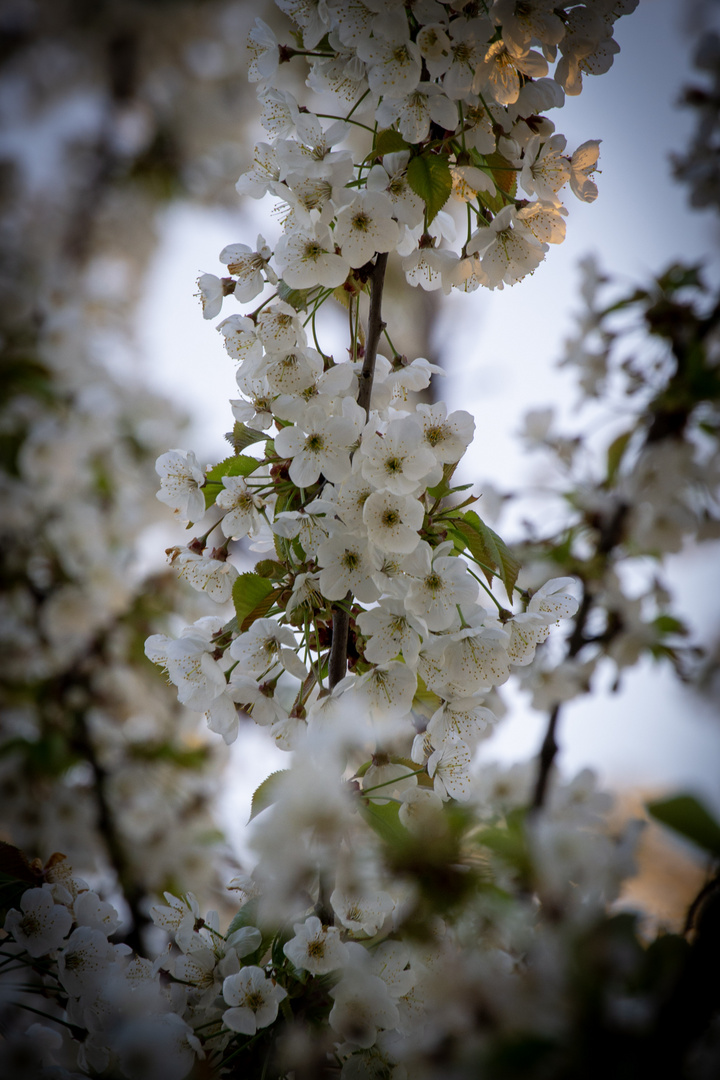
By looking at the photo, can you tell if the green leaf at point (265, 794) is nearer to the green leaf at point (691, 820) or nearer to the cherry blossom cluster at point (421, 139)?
the green leaf at point (691, 820)

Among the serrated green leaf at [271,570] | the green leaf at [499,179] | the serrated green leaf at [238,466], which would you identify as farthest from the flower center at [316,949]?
the green leaf at [499,179]

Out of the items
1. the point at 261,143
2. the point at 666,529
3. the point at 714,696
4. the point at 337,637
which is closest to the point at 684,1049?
the point at 337,637

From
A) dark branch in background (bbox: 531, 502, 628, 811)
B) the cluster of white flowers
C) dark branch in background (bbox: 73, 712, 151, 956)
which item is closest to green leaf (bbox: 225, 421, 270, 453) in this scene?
the cluster of white flowers

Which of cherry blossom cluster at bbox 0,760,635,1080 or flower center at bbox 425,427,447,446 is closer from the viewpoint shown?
cherry blossom cluster at bbox 0,760,635,1080

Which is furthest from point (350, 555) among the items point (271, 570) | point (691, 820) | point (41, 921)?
point (41, 921)

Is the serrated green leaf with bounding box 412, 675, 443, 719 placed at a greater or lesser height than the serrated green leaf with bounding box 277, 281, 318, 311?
lesser

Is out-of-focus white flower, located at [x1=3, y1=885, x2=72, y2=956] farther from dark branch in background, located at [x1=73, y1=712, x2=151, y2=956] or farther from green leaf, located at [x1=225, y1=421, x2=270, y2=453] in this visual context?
dark branch in background, located at [x1=73, y1=712, x2=151, y2=956]

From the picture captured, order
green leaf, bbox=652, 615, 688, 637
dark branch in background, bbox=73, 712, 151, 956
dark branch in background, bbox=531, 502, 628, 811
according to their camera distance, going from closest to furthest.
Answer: dark branch in background, bbox=531, 502, 628, 811 < green leaf, bbox=652, 615, 688, 637 < dark branch in background, bbox=73, 712, 151, 956

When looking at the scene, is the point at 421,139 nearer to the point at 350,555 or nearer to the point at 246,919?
the point at 350,555
